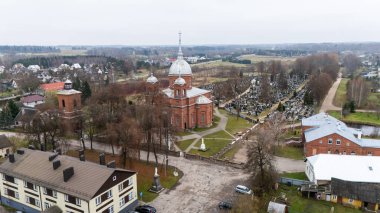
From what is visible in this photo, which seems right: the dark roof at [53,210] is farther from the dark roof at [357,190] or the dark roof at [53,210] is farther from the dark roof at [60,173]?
the dark roof at [357,190]

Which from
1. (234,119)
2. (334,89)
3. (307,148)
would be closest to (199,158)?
(307,148)

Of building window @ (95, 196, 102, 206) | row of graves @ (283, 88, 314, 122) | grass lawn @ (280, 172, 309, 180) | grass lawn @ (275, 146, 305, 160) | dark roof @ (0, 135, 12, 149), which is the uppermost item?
building window @ (95, 196, 102, 206)

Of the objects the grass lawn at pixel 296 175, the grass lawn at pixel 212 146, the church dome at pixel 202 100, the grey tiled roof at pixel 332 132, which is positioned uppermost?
the church dome at pixel 202 100

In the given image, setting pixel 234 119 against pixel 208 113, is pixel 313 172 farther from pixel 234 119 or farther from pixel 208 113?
pixel 234 119

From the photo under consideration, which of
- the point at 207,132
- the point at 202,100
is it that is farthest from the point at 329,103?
the point at 207,132

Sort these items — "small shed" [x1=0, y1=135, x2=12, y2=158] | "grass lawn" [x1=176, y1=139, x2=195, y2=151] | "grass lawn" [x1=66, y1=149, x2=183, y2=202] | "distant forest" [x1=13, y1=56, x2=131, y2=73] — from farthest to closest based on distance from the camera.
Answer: "distant forest" [x1=13, y1=56, x2=131, y2=73] → "grass lawn" [x1=176, y1=139, x2=195, y2=151] → "small shed" [x1=0, y1=135, x2=12, y2=158] → "grass lawn" [x1=66, y1=149, x2=183, y2=202]

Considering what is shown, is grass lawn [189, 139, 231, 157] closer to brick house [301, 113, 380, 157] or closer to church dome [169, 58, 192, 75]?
brick house [301, 113, 380, 157]

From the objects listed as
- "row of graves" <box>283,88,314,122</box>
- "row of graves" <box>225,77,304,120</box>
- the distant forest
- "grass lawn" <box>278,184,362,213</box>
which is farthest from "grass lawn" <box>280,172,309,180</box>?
the distant forest

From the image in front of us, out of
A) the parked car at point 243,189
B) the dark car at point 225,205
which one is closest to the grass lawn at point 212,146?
the parked car at point 243,189
